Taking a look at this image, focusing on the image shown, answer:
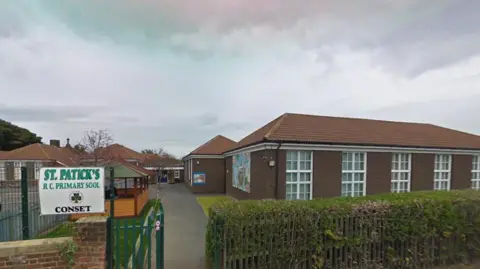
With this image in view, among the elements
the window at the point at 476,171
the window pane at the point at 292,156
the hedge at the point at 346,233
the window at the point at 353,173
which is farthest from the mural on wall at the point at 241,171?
the window at the point at 476,171

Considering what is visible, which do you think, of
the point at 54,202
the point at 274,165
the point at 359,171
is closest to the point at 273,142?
the point at 274,165

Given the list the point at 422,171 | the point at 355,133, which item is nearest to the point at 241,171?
the point at 355,133

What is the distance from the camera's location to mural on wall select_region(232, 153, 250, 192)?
570 inches

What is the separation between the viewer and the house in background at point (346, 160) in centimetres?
1189

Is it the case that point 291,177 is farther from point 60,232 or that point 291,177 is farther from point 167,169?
point 167,169

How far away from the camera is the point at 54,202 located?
12.8 feet

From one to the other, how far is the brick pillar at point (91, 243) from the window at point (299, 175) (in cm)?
928

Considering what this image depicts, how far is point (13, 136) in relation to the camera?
158 ft

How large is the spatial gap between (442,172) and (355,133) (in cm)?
651

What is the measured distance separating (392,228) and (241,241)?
11.1 feet

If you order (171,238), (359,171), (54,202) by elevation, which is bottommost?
(171,238)

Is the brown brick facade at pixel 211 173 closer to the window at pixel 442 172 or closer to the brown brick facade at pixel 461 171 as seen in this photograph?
the window at pixel 442 172

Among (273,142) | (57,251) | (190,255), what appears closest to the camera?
(57,251)

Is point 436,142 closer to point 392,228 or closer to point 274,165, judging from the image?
point 274,165
